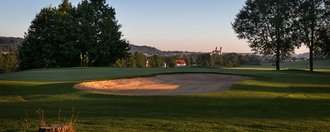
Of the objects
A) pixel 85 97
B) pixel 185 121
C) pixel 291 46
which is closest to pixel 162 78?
pixel 85 97

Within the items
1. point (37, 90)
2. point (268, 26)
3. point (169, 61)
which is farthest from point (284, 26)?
point (169, 61)

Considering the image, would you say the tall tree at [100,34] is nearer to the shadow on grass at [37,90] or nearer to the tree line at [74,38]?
the tree line at [74,38]

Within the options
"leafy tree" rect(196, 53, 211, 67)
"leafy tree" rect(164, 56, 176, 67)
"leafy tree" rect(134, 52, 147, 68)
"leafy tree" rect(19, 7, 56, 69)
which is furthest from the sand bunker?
"leafy tree" rect(164, 56, 176, 67)

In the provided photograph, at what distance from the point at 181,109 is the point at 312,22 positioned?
1435 inches

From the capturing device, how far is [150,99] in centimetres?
1505

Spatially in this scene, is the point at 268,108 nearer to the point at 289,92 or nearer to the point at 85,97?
the point at 289,92

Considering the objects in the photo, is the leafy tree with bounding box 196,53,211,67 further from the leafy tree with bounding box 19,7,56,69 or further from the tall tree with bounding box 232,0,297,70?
the tall tree with bounding box 232,0,297,70

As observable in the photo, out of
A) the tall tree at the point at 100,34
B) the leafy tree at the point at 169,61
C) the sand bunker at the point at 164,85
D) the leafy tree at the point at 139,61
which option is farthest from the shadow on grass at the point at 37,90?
the leafy tree at the point at 169,61

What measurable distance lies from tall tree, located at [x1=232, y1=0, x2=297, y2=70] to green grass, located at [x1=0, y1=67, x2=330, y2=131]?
29483mm

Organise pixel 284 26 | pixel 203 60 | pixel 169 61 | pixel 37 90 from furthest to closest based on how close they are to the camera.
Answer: pixel 169 61 < pixel 203 60 < pixel 284 26 < pixel 37 90

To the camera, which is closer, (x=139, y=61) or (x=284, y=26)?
(x=284, y=26)

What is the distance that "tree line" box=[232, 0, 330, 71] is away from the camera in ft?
144

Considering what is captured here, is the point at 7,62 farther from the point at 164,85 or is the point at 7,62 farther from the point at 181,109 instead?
the point at 181,109

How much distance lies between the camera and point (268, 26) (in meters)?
48.1
